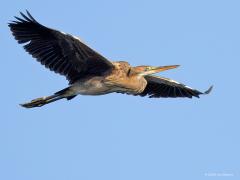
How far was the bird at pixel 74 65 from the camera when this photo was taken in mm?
15883

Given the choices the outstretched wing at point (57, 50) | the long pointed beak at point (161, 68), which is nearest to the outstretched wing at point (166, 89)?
the long pointed beak at point (161, 68)

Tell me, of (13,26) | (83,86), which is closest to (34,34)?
(13,26)

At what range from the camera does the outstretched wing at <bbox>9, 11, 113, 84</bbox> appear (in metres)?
15.8

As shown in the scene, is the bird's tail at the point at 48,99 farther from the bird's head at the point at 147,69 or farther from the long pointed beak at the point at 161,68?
the long pointed beak at the point at 161,68

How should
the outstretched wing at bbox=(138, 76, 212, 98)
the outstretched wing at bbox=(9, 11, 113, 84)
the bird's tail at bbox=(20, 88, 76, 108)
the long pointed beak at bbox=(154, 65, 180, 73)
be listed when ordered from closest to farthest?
1. the outstretched wing at bbox=(9, 11, 113, 84)
2. the bird's tail at bbox=(20, 88, 76, 108)
3. the long pointed beak at bbox=(154, 65, 180, 73)
4. the outstretched wing at bbox=(138, 76, 212, 98)

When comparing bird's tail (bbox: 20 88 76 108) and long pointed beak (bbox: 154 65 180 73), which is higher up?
long pointed beak (bbox: 154 65 180 73)

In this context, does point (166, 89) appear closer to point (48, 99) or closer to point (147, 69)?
point (147, 69)

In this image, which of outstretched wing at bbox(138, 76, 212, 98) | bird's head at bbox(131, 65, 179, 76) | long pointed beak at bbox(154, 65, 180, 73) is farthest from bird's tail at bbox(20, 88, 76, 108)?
outstretched wing at bbox(138, 76, 212, 98)

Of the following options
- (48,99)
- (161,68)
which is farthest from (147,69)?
(48,99)

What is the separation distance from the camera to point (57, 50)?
1619 cm

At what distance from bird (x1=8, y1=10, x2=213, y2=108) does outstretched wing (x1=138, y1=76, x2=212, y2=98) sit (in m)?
0.91

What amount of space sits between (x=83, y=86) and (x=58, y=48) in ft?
3.27

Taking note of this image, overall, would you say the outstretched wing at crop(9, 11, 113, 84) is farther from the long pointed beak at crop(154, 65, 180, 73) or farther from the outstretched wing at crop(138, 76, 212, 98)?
the outstretched wing at crop(138, 76, 212, 98)

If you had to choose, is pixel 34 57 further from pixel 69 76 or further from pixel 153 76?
pixel 153 76
